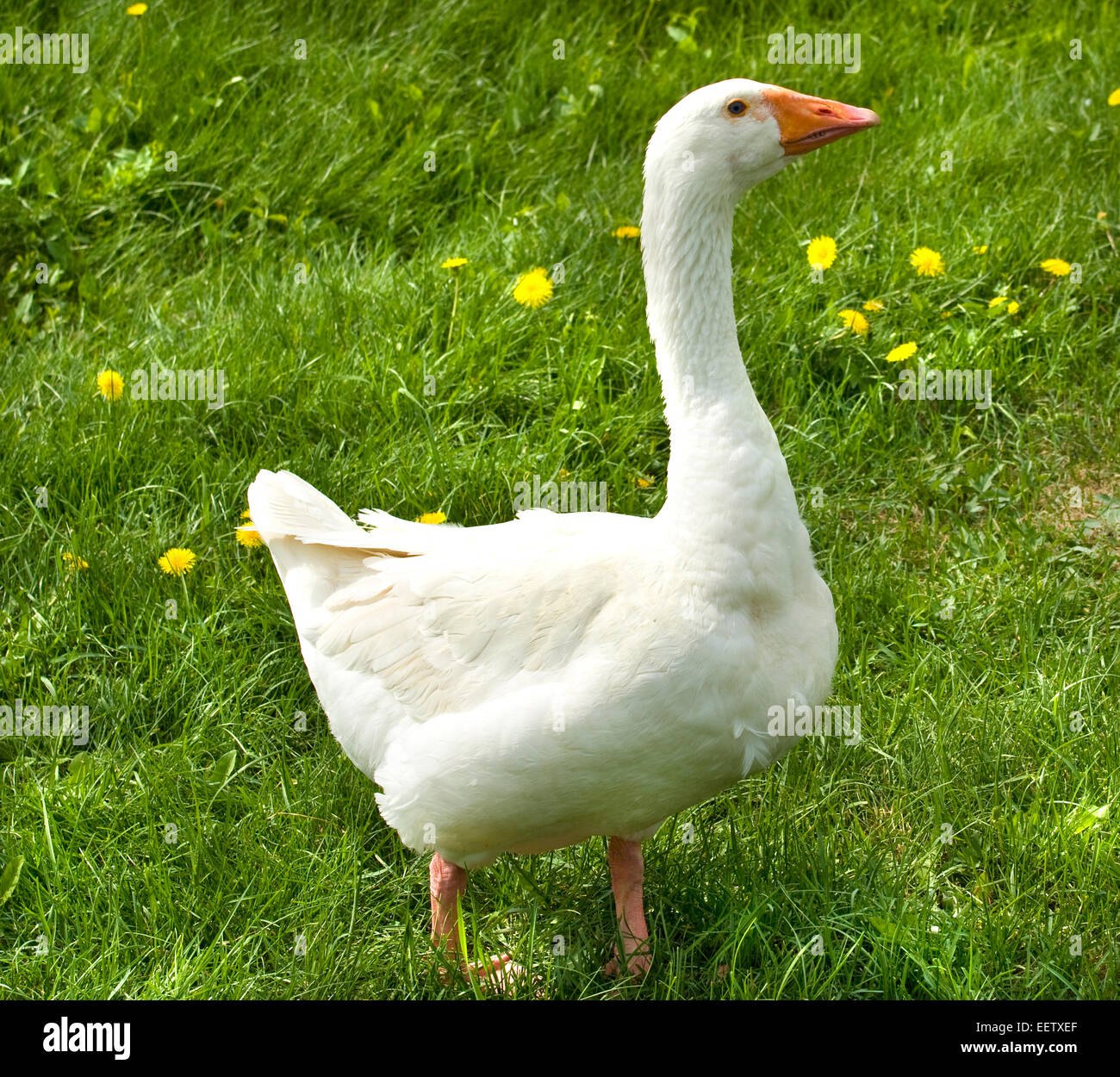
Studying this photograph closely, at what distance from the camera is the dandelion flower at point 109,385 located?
16.8ft

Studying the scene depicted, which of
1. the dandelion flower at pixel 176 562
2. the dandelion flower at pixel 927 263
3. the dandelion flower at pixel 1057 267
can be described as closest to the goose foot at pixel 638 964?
the dandelion flower at pixel 176 562

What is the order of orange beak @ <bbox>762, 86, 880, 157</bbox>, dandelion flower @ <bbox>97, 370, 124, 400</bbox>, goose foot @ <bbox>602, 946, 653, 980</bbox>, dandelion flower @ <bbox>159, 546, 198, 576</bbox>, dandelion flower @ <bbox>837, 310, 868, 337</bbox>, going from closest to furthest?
orange beak @ <bbox>762, 86, 880, 157</bbox> < goose foot @ <bbox>602, 946, 653, 980</bbox> < dandelion flower @ <bbox>159, 546, 198, 576</bbox> < dandelion flower @ <bbox>97, 370, 124, 400</bbox> < dandelion flower @ <bbox>837, 310, 868, 337</bbox>

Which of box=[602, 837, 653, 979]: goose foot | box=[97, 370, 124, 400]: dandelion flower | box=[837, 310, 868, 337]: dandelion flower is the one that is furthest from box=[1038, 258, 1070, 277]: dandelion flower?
box=[97, 370, 124, 400]: dandelion flower

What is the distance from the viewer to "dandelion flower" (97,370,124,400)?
16.8ft

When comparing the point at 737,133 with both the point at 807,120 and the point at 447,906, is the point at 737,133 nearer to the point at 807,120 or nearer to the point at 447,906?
the point at 807,120

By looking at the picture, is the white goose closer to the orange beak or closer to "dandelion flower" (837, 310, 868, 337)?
the orange beak

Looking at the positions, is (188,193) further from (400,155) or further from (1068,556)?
(1068,556)

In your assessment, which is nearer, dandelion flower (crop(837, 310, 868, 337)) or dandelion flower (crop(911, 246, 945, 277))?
dandelion flower (crop(837, 310, 868, 337))

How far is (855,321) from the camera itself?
5.28 meters

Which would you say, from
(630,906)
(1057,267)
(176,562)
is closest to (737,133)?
(630,906)

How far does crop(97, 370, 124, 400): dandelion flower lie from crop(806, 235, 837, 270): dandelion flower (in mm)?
2890

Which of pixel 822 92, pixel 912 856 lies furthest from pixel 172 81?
pixel 912 856

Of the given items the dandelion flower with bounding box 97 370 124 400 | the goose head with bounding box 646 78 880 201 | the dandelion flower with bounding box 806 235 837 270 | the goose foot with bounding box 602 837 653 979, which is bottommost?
the goose foot with bounding box 602 837 653 979

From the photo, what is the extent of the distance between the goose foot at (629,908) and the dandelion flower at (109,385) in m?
2.87
